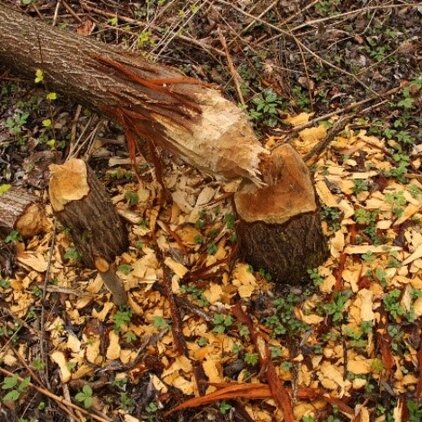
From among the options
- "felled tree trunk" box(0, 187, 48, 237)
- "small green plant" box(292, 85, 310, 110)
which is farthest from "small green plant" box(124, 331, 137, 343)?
"small green plant" box(292, 85, 310, 110)

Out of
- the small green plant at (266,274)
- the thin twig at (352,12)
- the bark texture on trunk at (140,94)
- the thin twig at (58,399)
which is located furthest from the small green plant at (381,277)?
the thin twig at (352,12)

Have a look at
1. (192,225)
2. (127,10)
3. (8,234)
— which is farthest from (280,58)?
(8,234)

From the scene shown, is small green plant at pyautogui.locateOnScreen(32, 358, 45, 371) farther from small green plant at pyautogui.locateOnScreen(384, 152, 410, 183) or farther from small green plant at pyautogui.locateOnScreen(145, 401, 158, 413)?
small green plant at pyautogui.locateOnScreen(384, 152, 410, 183)

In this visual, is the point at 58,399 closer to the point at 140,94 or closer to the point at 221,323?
the point at 221,323

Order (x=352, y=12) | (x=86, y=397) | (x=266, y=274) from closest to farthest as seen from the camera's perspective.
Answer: (x=86, y=397) → (x=266, y=274) → (x=352, y=12)

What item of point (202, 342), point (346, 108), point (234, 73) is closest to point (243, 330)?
point (202, 342)

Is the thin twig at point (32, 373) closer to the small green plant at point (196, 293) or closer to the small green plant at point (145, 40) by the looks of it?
the small green plant at point (196, 293)
